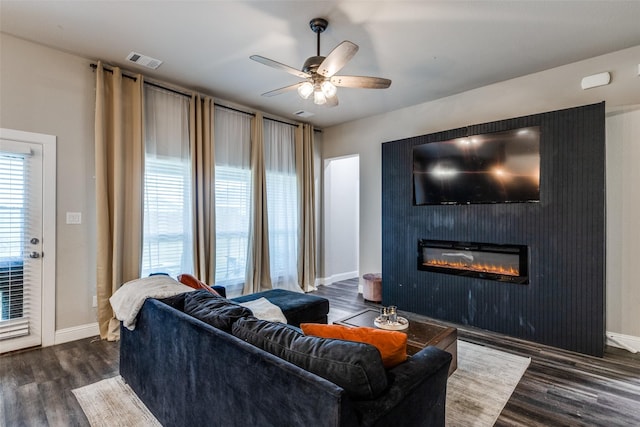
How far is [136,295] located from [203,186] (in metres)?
2.29

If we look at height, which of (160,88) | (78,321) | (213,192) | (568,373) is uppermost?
(160,88)

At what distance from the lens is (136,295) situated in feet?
7.15

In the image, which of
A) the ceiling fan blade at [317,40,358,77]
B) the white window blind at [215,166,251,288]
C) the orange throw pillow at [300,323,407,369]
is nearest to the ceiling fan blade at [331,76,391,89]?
the ceiling fan blade at [317,40,358,77]

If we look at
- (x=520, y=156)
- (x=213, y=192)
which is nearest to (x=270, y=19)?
(x=213, y=192)

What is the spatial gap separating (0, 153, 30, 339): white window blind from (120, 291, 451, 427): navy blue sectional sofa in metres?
2.11

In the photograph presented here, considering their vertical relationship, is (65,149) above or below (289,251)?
above

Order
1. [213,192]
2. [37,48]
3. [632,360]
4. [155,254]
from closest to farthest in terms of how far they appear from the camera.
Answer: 1. [632,360]
2. [37,48]
3. [155,254]
4. [213,192]

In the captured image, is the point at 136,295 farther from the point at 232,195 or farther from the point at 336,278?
the point at 336,278

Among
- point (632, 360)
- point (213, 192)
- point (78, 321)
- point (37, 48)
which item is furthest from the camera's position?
point (213, 192)

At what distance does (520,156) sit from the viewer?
3428 mm

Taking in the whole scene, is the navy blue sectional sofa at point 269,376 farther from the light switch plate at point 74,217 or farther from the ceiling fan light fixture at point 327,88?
the light switch plate at point 74,217

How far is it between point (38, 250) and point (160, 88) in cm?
222

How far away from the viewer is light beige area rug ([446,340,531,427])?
6.89ft

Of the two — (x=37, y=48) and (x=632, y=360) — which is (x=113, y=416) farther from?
(x=632, y=360)
